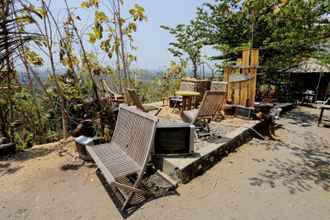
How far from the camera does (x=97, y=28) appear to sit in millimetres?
3893

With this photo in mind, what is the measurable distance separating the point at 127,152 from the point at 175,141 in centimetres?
81

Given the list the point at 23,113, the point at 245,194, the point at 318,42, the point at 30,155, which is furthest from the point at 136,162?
the point at 318,42

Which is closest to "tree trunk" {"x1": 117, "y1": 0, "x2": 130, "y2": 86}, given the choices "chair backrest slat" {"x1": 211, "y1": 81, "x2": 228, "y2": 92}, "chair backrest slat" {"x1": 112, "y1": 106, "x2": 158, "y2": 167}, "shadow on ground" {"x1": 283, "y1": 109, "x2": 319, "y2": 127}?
"chair backrest slat" {"x1": 112, "y1": 106, "x2": 158, "y2": 167}

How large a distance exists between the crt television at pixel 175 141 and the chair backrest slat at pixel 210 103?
1060 mm

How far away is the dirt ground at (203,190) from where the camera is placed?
247 cm

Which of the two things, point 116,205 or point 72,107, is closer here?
point 116,205

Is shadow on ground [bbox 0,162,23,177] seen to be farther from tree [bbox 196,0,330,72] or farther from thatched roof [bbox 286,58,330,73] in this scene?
thatched roof [bbox 286,58,330,73]

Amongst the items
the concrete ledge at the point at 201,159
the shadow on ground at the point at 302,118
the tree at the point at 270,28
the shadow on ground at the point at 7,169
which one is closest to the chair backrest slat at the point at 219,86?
the tree at the point at 270,28

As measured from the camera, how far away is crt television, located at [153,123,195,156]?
11.2 feet

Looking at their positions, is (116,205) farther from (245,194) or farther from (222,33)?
(222,33)

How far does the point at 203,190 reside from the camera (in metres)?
2.93

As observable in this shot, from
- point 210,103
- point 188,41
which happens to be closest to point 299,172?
point 210,103

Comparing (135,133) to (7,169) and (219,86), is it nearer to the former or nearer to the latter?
(7,169)

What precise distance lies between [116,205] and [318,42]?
7.68 metres
